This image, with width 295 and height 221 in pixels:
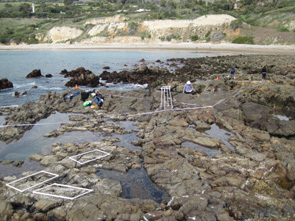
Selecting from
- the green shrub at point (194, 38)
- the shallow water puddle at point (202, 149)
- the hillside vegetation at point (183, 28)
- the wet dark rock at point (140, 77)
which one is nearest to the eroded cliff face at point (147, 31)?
the hillside vegetation at point (183, 28)

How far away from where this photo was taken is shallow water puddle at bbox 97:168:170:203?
7.58 metres

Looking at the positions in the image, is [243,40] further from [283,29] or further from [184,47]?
[184,47]

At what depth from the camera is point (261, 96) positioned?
626 inches

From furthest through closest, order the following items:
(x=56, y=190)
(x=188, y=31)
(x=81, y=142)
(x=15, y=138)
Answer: (x=188, y=31) → (x=15, y=138) → (x=81, y=142) → (x=56, y=190)

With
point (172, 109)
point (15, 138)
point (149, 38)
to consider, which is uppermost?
point (149, 38)

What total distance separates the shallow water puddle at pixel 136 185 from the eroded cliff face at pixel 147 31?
63444 millimetres

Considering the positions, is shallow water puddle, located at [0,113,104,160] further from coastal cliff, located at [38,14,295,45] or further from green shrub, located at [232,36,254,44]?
green shrub, located at [232,36,254,44]

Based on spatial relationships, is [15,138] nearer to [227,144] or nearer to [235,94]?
[227,144]

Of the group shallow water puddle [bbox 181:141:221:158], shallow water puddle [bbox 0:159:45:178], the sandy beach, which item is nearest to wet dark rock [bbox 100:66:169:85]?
shallow water puddle [bbox 181:141:221:158]

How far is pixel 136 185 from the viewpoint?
8.13m

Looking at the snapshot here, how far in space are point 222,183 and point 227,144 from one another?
348 cm

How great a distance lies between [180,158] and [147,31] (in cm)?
7317

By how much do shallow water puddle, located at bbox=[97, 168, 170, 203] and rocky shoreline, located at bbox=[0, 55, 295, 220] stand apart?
0.21m

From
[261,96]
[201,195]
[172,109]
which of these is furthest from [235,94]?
[201,195]
